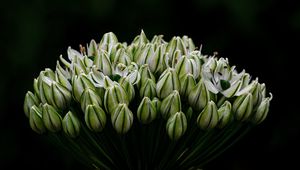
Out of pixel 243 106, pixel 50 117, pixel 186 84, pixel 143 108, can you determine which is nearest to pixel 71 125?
pixel 50 117

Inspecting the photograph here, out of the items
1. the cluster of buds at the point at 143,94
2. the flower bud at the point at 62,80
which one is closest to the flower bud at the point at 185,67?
the cluster of buds at the point at 143,94

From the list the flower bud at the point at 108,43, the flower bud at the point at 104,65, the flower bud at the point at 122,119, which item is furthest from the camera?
the flower bud at the point at 108,43

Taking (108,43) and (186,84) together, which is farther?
(108,43)

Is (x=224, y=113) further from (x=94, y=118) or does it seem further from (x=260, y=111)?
(x=94, y=118)

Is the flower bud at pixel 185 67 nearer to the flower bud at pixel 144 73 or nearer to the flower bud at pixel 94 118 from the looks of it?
the flower bud at pixel 144 73

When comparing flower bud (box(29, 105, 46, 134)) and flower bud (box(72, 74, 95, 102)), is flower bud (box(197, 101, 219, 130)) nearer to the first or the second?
flower bud (box(72, 74, 95, 102))

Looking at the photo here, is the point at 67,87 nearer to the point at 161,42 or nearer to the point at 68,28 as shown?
the point at 161,42

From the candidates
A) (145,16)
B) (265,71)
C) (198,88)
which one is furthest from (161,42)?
(265,71)
